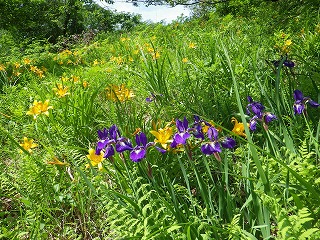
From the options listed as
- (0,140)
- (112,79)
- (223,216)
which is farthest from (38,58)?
(223,216)

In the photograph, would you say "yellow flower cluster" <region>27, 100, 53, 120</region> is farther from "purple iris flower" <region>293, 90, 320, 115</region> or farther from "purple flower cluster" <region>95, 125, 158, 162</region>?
"purple iris flower" <region>293, 90, 320, 115</region>

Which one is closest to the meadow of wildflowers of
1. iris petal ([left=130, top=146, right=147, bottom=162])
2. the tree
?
iris petal ([left=130, top=146, right=147, bottom=162])

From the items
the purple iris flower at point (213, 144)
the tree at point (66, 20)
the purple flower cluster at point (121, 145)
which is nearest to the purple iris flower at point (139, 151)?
the purple flower cluster at point (121, 145)

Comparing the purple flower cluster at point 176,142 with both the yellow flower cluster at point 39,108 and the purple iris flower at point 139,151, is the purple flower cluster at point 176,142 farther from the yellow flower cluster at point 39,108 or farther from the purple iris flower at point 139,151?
the yellow flower cluster at point 39,108

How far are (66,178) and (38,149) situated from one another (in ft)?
2.13

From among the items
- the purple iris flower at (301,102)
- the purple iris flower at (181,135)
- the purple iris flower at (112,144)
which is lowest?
the purple iris flower at (112,144)

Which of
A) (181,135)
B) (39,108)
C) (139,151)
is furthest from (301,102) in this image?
(39,108)

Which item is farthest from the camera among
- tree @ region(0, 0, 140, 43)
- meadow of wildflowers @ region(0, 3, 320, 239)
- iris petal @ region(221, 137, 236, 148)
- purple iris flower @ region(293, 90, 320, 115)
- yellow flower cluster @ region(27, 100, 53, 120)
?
tree @ region(0, 0, 140, 43)

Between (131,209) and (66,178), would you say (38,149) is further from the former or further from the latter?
(131,209)

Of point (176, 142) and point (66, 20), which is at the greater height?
point (176, 142)

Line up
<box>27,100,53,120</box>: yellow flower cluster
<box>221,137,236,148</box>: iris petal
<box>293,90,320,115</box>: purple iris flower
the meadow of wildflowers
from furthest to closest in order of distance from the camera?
<box>27,100,53,120</box>: yellow flower cluster → <box>293,90,320,115</box>: purple iris flower → <box>221,137,236,148</box>: iris petal → the meadow of wildflowers

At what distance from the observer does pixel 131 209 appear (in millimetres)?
1218

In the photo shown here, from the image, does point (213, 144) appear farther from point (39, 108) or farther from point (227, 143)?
point (39, 108)

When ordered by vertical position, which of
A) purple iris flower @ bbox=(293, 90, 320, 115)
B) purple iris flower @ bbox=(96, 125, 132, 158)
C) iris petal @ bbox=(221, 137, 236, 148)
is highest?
purple iris flower @ bbox=(293, 90, 320, 115)
